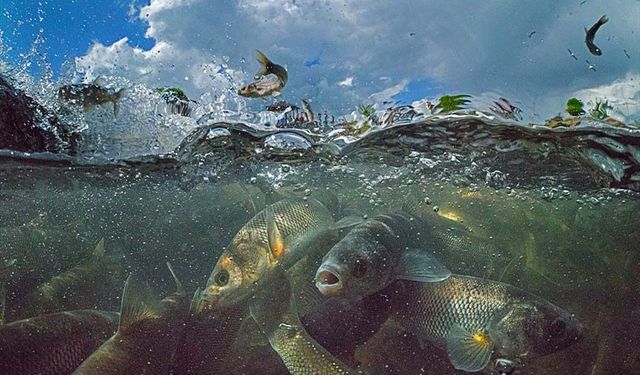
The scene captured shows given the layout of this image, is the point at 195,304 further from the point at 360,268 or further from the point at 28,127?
the point at 28,127

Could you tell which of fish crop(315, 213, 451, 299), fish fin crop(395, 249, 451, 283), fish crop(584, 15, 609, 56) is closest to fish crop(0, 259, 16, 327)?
fish crop(315, 213, 451, 299)

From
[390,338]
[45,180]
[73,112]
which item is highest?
[73,112]

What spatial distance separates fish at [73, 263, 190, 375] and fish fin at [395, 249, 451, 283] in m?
2.52

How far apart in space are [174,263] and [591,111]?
7.02 m

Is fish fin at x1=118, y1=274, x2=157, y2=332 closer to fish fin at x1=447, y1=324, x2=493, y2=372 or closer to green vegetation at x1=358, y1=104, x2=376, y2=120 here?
fish fin at x1=447, y1=324, x2=493, y2=372

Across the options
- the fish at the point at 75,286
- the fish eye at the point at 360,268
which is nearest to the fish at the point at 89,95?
the fish at the point at 75,286

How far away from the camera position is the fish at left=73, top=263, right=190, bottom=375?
15.0 feet

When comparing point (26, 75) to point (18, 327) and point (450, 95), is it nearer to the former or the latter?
point (18, 327)

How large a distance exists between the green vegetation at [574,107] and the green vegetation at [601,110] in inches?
6.5

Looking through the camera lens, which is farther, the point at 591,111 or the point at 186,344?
the point at 591,111

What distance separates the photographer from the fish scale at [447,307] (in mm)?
5227

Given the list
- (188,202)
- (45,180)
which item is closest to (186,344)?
(188,202)

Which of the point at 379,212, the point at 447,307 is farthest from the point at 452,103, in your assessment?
the point at 447,307

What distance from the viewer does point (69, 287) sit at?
6.40 metres
